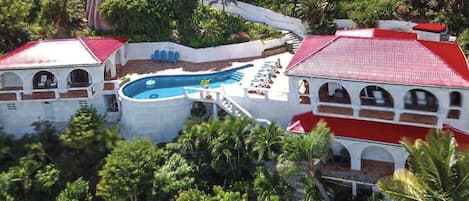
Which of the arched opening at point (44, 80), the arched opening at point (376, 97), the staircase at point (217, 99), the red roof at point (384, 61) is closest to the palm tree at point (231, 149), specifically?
the staircase at point (217, 99)

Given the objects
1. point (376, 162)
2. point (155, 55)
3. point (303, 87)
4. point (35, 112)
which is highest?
point (155, 55)

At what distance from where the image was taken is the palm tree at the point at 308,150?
24.6 metres

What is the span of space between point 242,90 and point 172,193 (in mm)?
6956

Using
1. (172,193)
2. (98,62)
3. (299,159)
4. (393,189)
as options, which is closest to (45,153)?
(98,62)

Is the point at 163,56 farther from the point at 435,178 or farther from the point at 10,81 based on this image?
the point at 435,178

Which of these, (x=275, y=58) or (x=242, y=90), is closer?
(x=242, y=90)

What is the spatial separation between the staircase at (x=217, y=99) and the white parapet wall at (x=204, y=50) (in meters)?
6.13

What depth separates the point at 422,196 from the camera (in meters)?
19.6

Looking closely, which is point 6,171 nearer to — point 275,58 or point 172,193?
point 172,193

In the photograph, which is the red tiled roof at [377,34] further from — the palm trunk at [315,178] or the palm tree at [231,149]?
the palm trunk at [315,178]

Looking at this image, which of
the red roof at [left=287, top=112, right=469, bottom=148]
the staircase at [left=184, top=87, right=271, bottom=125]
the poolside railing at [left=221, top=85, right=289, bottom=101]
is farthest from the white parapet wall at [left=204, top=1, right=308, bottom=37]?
the red roof at [left=287, top=112, right=469, bottom=148]

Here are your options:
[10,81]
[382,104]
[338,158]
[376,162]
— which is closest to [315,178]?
[338,158]

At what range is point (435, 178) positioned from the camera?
19828 mm

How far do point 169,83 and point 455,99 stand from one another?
1629 cm
